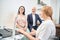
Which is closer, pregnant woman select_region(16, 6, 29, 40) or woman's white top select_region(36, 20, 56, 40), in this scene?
woman's white top select_region(36, 20, 56, 40)

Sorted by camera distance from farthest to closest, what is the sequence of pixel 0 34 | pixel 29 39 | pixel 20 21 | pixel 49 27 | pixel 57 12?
1. pixel 57 12
2. pixel 20 21
3. pixel 0 34
4. pixel 29 39
5. pixel 49 27

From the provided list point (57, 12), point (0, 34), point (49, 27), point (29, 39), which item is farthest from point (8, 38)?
point (57, 12)

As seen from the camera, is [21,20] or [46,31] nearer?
[46,31]

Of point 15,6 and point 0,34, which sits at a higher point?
point 15,6

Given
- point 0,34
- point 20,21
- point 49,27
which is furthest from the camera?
point 20,21

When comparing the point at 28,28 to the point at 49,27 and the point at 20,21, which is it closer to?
the point at 20,21

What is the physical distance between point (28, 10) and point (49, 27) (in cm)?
58

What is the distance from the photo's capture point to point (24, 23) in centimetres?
214

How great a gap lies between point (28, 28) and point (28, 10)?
29 cm

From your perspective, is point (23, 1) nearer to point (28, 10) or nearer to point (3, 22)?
point (28, 10)

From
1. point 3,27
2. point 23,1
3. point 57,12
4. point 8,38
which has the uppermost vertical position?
point 23,1

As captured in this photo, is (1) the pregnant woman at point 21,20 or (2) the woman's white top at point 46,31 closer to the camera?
(2) the woman's white top at point 46,31

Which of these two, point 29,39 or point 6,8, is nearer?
point 29,39

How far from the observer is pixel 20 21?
2086mm
